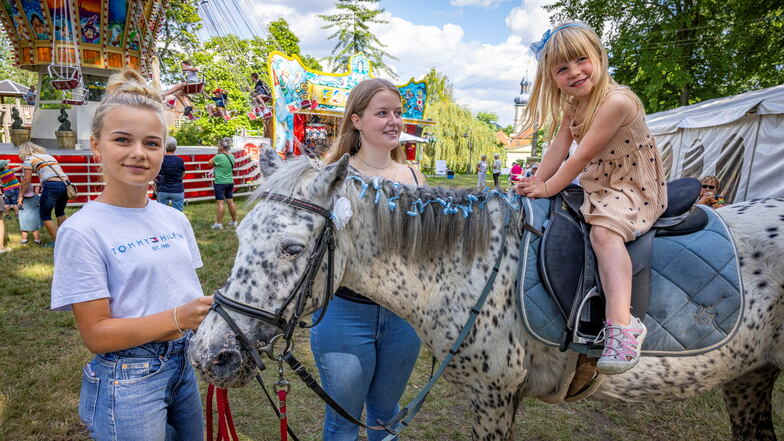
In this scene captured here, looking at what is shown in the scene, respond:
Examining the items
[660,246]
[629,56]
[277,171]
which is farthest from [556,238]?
[629,56]

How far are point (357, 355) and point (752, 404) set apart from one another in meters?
2.31

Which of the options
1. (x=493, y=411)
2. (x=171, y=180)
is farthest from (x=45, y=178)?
(x=493, y=411)

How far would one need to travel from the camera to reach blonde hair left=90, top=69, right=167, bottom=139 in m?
1.51

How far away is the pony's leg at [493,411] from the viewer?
6.06 ft

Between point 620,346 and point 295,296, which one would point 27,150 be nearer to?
point 295,296

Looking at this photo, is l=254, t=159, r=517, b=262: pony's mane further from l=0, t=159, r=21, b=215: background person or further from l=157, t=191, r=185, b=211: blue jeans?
l=0, t=159, r=21, b=215: background person

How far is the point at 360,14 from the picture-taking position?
112 ft

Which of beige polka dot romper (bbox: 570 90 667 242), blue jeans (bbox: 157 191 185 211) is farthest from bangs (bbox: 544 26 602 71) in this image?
blue jeans (bbox: 157 191 185 211)

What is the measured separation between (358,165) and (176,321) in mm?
1188

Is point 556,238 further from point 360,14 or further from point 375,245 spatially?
point 360,14

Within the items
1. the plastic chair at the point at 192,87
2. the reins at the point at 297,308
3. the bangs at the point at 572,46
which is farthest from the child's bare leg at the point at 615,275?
the plastic chair at the point at 192,87

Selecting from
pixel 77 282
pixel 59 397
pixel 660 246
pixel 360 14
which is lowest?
pixel 59 397

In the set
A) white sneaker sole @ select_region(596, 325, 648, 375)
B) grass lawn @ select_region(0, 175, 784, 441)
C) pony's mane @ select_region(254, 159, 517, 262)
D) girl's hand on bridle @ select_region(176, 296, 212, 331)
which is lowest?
grass lawn @ select_region(0, 175, 784, 441)

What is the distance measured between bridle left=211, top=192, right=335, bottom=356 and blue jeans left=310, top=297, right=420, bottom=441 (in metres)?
0.38
